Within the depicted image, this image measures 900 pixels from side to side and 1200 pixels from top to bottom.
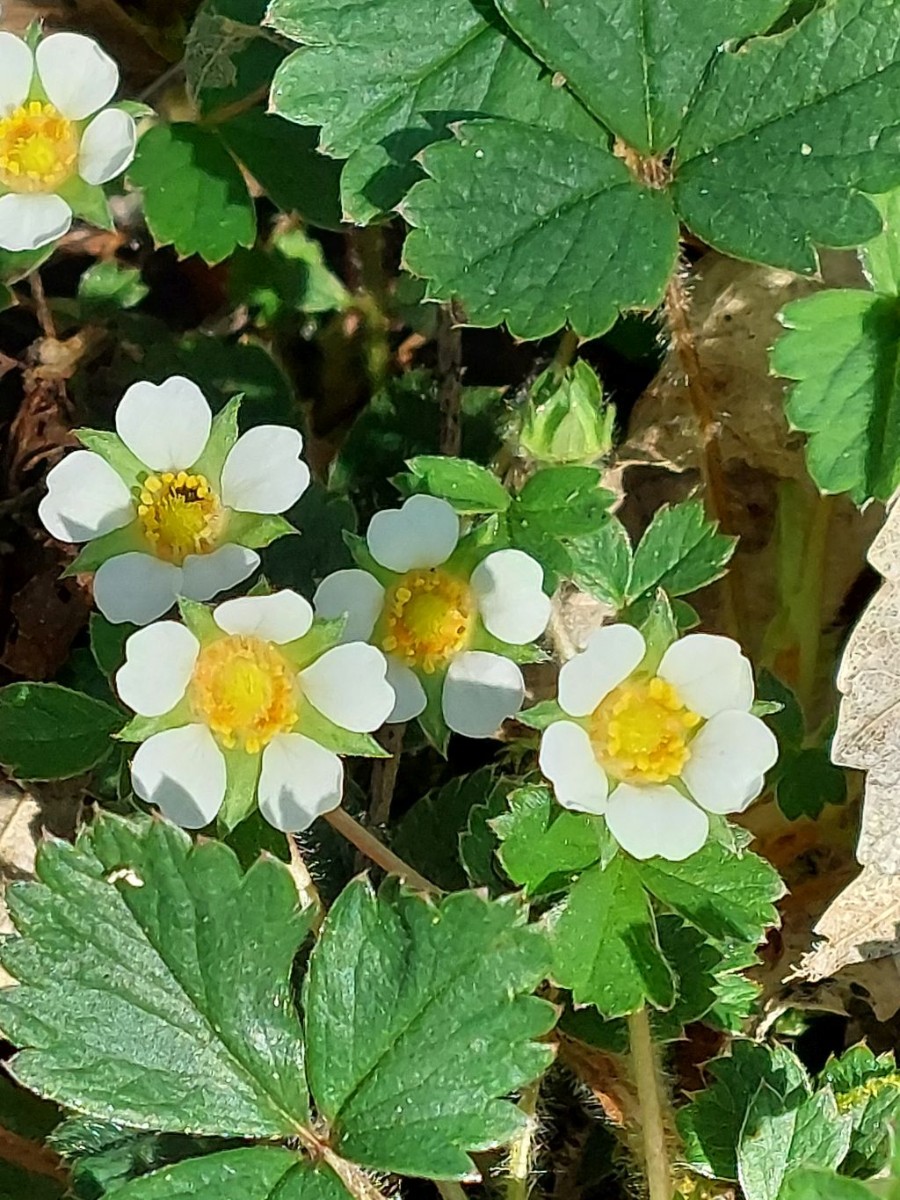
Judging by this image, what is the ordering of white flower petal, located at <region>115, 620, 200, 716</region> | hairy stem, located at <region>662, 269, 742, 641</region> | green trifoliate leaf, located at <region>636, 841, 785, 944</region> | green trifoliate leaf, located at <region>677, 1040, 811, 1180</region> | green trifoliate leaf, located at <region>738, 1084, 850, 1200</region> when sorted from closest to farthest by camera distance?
white flower petal, located at <region>115, 620, 200, 716</region> < green trifoliate leaf, located at <region>738, 1084, 850, 1200</region> < green trifoliate leaf, located at <region>636, 841, 785, 944</region> < green trifoliate leaf, located at <region>677, 1040, 811, 1180</region> < hairy stem, located at <region>662, 269, 742, 641</region>

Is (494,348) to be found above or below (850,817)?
above

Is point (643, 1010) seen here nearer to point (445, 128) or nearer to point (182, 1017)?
point (182, 1017)

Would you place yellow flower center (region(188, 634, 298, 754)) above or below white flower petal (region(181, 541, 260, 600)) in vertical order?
below

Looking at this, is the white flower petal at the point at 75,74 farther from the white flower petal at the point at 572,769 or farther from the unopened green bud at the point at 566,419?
the white flower petal at the point at 572,769

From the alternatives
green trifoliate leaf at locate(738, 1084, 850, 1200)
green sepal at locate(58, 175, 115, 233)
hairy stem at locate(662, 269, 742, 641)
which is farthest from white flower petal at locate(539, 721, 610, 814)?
green sepal at locate(58, 175, 115, 233)

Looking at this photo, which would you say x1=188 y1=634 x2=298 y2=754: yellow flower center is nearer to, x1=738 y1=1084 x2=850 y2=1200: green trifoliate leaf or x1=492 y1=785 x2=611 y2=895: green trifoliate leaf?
x1=492 y1=785 x2=611 y2=895: green trifoliate leaf

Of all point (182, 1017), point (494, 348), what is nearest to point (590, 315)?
point (494, 348)
